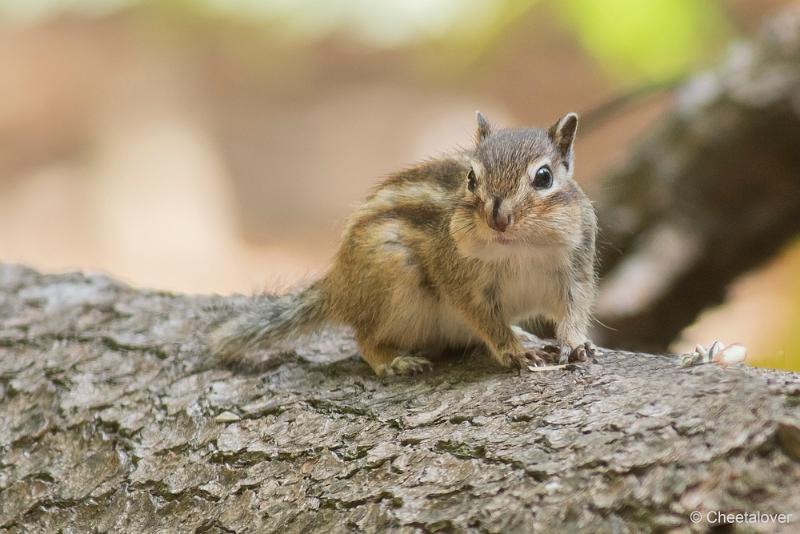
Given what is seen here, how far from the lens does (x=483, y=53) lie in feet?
27.6

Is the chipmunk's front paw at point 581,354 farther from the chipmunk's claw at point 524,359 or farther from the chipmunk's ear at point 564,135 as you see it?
the chipmunk's ear at point 564,135

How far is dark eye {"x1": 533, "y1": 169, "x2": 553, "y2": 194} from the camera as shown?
109 inches

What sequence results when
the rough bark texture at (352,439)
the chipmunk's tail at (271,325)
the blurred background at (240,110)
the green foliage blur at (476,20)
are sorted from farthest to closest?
1. the blurred background at (240,110)
2. the green foliage blur at (476,20)
3. the chipmunk's tail at (271,325)
4. the rough bark texture at (352,439)

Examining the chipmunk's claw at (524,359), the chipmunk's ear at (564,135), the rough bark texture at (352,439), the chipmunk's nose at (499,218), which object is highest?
the chipmunk's ear at (564,135)

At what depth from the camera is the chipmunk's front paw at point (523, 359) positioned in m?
2.72

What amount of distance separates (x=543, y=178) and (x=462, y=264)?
392 millimetres

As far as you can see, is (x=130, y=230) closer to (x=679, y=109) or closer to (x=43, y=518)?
(x=679, y=109)

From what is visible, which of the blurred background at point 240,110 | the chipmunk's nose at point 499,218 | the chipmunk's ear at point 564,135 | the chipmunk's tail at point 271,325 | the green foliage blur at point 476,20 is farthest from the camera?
the blurred background at point 240,110

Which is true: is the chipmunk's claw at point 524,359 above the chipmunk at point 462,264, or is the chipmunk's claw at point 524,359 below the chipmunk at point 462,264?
below

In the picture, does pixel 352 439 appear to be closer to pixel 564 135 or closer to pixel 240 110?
pixel 564 135

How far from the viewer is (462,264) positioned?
2941 mm

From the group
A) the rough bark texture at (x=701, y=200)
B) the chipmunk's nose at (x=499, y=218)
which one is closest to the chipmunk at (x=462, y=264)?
the chipmunk's nose at (x=499, y=218)

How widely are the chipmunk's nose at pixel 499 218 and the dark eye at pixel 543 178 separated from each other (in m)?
Result: 0.18

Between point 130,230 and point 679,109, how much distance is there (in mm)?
5307
